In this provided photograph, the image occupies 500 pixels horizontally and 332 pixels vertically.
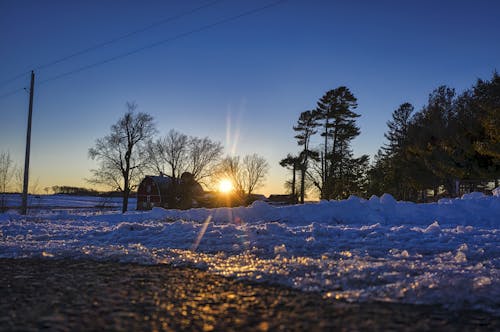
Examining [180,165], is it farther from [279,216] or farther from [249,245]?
[249,245]

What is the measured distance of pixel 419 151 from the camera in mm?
28922

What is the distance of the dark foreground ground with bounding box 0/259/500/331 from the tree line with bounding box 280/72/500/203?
20403 mm

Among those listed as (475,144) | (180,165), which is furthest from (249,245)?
(180,165)

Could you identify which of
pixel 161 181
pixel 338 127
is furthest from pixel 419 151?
pixel 161 181

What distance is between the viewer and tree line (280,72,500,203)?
2370 centimetres

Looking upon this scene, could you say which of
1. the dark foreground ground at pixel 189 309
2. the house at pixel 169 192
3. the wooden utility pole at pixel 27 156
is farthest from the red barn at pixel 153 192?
the dark foreground ground at pixel 189 309

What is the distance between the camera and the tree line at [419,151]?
23703mm

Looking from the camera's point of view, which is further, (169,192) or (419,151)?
(169,192)

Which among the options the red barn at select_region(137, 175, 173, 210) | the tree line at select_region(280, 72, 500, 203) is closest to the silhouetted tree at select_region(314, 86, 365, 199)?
the tree line at select_region(280, 72, 500, 203)

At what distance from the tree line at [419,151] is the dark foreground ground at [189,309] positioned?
2040 cm

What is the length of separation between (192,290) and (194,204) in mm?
43362

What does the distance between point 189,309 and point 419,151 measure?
29482 mm

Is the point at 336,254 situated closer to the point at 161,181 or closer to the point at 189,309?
the point at 189,309

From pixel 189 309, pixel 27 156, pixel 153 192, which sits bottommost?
pixel 189 309
